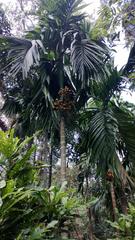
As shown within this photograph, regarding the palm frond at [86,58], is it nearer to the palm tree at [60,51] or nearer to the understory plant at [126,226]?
the palm tree at [60,51]

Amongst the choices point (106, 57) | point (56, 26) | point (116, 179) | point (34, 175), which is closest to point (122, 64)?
point (106, 57)

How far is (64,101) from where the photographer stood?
3.72 m

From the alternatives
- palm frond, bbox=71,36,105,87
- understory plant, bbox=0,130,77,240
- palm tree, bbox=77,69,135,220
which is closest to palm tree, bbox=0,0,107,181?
palm frond, bbox=71,36,105,87

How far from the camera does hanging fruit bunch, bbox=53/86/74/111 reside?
368 centimetres

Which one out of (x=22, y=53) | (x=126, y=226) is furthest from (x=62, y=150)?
(x=22, y=53)

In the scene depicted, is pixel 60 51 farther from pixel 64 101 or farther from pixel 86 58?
pixel 64 101

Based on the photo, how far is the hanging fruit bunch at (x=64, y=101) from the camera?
3.68 meters

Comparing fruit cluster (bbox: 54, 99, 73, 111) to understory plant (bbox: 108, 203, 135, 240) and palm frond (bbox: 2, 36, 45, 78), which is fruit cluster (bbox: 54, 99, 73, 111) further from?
understory plant (bbox: 108, 203, 135, 240)

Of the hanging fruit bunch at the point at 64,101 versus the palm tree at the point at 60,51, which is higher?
the palm tree at the point at 60,51

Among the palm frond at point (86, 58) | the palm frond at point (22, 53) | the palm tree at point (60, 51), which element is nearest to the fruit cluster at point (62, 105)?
the palm tree at point (60, 51)

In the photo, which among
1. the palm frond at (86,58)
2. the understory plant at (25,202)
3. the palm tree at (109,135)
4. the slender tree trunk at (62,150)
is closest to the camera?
the understory plant at (25,202)

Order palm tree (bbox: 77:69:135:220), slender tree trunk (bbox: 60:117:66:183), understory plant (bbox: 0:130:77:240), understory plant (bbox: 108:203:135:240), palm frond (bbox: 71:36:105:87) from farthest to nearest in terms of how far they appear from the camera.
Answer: palm frond (bbox: 71:36:105:87) < palm tree (bbox: 77:69:135:220) < slender tree trunk (bbox: 60:117:66:183) < understory plant (bbox: 108:203:135:240) < understory plant (bbox: 0:130:77:240)

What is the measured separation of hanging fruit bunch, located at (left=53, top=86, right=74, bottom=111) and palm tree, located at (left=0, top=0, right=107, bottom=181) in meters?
0.14

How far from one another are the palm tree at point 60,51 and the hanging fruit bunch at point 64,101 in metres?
0.14
